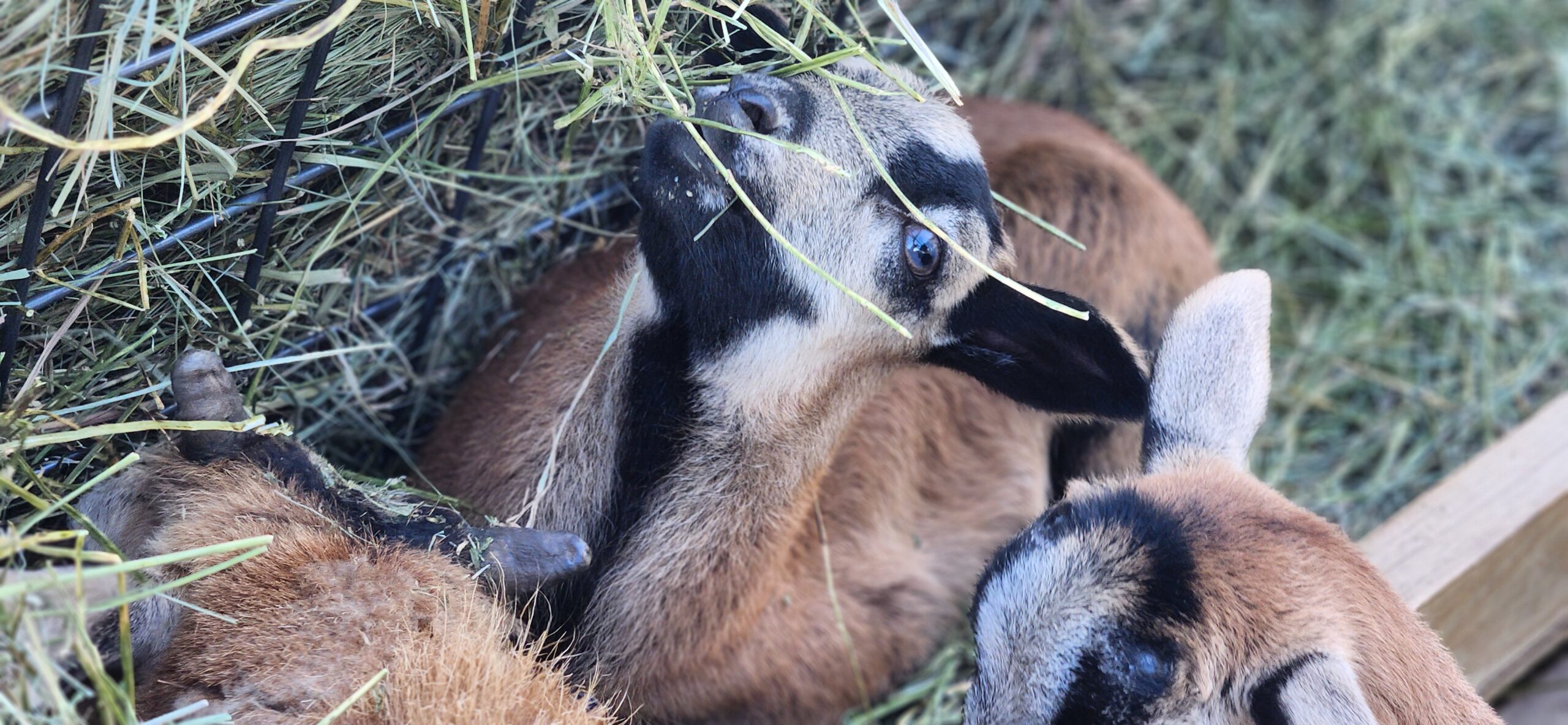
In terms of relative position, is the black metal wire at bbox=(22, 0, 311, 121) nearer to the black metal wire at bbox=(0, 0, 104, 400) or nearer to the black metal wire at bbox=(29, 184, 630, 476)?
the black metal wire at bbox=(0, 0, 104, 400)

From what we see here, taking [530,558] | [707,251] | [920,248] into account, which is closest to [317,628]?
[530,558]

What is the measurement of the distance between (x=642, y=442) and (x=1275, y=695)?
1.55 metres

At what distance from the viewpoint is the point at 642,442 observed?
315 cm

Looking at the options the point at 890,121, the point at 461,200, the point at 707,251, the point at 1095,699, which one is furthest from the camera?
the point at 461,200

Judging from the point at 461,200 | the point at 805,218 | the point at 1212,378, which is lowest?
the point at 1212,378

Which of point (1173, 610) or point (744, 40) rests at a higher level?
point (744, 40)

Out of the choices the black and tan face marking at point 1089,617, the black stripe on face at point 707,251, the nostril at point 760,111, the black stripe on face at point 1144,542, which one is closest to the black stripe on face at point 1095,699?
the black and tan face marking at point 1089,617

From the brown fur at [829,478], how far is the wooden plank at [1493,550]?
0.90 m

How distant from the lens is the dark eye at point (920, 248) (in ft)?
9.49

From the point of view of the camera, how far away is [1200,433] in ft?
9.95

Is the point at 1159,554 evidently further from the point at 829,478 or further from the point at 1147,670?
the point at 829,478

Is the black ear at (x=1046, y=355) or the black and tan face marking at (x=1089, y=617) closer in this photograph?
the black and tan face marking at (x=1089, y=617)

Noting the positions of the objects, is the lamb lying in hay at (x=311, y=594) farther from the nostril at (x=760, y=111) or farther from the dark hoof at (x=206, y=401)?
the nostril at (x=760, y=111)

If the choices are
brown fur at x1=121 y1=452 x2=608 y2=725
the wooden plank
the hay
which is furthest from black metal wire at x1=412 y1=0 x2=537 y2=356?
the wooden plank
